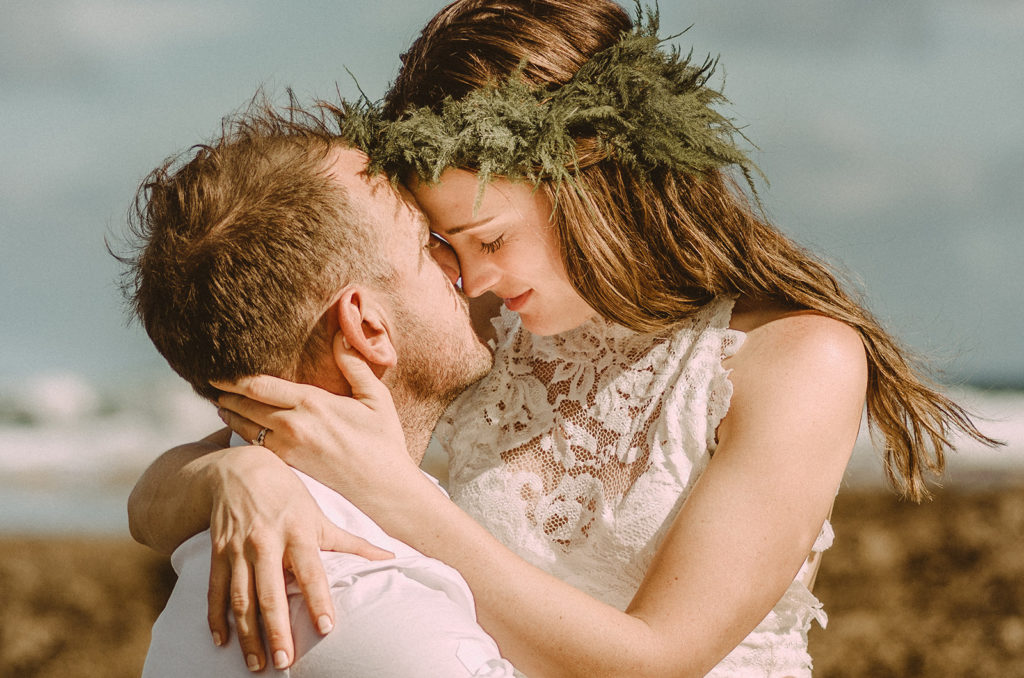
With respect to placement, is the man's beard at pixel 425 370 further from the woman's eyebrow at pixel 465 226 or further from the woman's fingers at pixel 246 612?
the woman's fingers at pixel 246 612

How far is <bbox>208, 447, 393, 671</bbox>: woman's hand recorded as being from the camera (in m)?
1.87

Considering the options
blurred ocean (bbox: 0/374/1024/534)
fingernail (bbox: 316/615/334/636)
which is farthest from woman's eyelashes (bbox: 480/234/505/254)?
blurred ocean (bbox: 0/374/1024/534)

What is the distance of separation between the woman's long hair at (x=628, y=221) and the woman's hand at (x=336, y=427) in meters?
0.69

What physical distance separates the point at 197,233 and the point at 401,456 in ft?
2.66

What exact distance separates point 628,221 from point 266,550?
1425mm

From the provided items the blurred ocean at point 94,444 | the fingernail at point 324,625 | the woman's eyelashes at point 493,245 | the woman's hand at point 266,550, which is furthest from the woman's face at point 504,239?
the blurred ocean at point 94,444

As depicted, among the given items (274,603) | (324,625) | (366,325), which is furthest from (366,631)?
(366,325)

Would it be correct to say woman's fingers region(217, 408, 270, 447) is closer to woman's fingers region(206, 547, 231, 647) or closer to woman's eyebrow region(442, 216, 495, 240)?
woman's fingers region(206, 547, 231, 647)

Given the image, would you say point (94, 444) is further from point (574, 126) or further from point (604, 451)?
point (574, 126)

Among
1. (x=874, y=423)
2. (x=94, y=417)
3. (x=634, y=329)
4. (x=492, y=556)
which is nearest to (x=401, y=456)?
(x=492, y=556)

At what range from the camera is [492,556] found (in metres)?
2.35

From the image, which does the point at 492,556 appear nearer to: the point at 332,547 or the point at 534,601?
the point at 534,601

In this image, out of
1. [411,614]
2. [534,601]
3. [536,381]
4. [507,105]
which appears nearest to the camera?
[411,614]

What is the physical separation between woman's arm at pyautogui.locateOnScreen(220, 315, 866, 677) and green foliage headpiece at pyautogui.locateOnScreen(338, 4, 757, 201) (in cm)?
57
